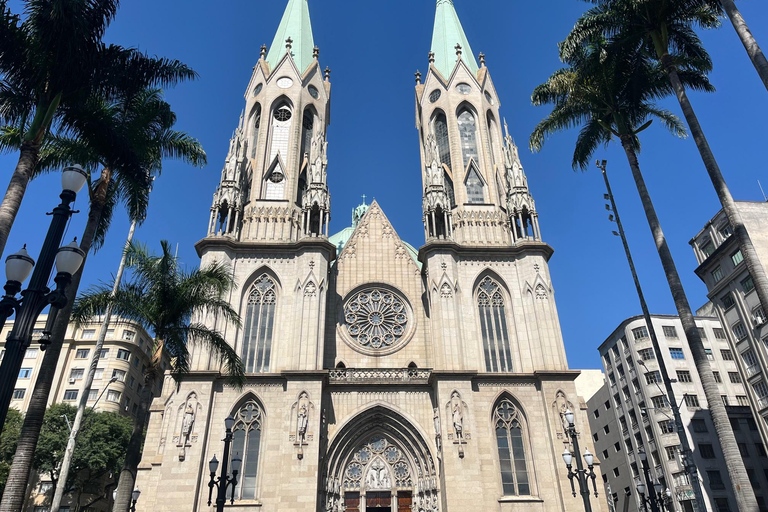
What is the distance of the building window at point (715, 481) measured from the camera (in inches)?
1556

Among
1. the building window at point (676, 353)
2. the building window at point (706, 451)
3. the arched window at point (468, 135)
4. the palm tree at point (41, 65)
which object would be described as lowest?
the building window at point (706, 451)

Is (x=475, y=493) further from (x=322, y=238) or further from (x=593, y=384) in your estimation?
(x=593, y=384)

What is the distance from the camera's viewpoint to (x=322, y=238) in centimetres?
3019

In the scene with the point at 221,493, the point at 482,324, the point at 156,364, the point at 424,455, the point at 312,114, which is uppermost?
the point at 312,114

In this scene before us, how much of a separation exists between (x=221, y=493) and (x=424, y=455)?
13469mm

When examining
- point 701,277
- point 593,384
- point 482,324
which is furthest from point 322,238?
point 593,384

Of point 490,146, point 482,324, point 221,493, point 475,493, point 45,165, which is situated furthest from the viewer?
point 490,146

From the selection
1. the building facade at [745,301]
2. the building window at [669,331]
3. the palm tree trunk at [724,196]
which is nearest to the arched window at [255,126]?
the palm tree trunk at [724,196]

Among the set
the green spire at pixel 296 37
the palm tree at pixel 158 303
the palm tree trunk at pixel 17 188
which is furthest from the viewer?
the green spire at pixel 296 37

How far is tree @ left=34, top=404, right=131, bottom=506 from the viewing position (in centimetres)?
3647

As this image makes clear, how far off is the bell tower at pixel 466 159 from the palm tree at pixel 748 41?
17.1 meters

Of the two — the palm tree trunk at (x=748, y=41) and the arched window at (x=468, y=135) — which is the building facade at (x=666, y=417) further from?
the palm tree trunk at (x=748, y=41)

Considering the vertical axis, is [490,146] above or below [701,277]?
above

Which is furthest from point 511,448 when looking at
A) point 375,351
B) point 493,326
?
point 375,351
